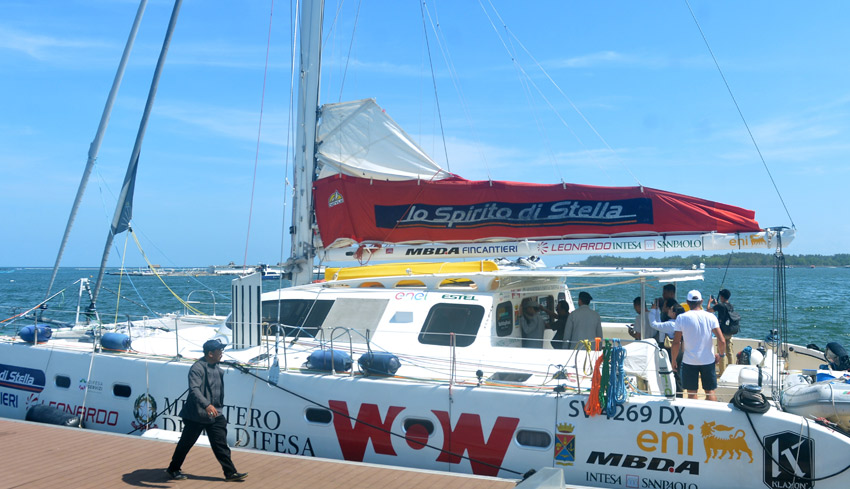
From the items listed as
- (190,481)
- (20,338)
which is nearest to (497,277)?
(190,481)

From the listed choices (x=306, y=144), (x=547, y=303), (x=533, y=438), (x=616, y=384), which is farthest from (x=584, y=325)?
(x=306, y=144)

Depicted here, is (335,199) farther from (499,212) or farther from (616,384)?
(616,384)

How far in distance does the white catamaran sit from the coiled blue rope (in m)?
0.01

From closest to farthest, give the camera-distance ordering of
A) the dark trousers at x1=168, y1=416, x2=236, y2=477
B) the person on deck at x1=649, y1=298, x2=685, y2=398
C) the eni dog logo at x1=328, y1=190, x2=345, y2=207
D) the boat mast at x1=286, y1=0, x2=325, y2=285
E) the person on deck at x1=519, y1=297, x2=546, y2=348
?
the dark trousers at x1=168, y1=416, x2=236, y2=477, the person on deck at x1=649, y1=298, x2=685, y2=398, the person on deck at x1=519, y1=297, x2=546, y2=348, the eni dog logo at x1=328, y1=190, x2=345, y2=207, the boat mast at x1=286, y1=0, x2=325, y2=285

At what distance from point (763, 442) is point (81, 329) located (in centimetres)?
995

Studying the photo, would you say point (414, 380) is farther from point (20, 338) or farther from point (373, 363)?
point (20, 338)

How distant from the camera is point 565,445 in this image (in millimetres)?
6238

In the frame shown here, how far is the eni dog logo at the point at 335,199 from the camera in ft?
31.0

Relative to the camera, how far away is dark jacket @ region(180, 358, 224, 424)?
19.0 ft

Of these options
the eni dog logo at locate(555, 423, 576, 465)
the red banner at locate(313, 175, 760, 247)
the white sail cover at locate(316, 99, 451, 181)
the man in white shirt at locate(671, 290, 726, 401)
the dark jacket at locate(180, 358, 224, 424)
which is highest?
the white sail cover at locate(316, 99, 451, 181)

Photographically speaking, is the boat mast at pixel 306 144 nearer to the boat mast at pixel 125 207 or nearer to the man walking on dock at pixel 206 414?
the boat mast at pixel 125 207

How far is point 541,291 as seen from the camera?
9.23 metres

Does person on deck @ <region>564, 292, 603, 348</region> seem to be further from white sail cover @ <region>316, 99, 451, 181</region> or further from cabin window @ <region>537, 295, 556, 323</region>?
white sail cover @ <region>316, 99, 451, 181</region>

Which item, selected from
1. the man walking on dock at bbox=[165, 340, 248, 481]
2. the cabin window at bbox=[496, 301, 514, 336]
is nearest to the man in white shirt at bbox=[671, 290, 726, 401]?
the cabin window at bbox=[496, 301, 514, 336]
